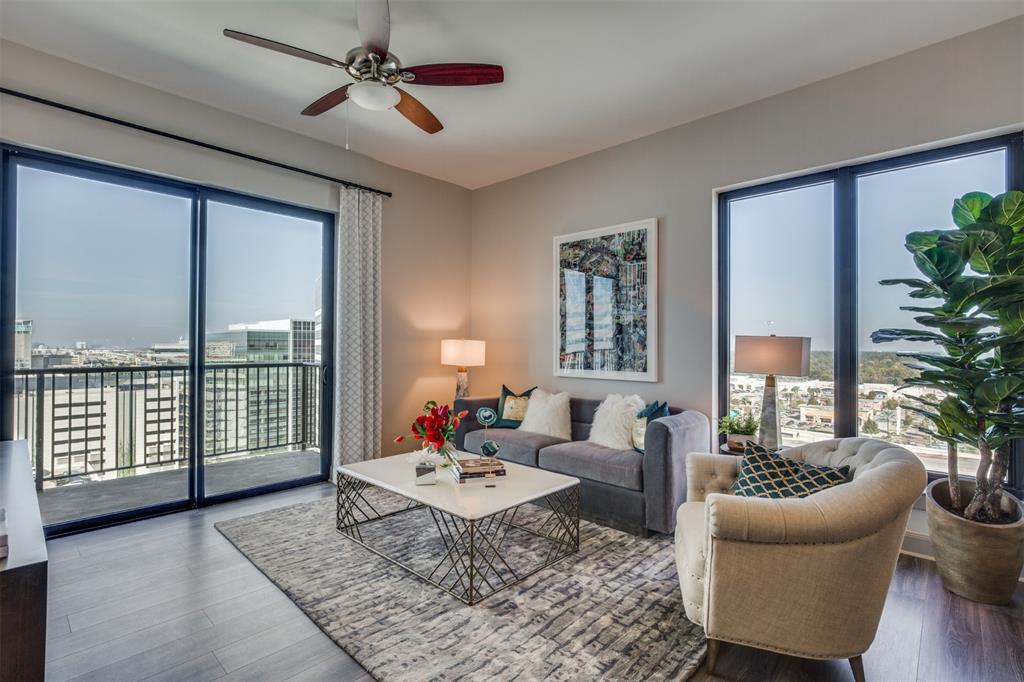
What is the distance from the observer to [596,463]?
335cm

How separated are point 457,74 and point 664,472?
2538mm

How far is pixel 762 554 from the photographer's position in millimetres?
1654

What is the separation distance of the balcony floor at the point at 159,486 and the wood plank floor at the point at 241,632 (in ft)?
1.76

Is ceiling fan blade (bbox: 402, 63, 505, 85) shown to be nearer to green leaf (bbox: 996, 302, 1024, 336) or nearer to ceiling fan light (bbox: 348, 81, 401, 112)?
ceiling fan light (bbox: 348, 81, 401, 112)

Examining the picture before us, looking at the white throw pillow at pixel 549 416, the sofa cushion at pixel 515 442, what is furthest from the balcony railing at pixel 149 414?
the white throw pillow at pixel 549 416

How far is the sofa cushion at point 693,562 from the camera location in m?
1.92

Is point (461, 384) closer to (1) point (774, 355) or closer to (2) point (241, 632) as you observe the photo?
(1) point (774, 355)

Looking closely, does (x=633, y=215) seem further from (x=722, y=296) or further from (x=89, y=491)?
(x=89, y=491)

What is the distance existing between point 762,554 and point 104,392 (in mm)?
4306

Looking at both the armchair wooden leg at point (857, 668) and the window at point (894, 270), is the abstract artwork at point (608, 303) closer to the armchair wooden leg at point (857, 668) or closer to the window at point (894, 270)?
the window at point (894, 270)

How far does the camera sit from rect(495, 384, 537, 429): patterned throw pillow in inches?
174

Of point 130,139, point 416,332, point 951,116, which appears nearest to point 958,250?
point 951,116

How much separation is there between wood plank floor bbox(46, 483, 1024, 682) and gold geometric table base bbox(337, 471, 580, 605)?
60cm

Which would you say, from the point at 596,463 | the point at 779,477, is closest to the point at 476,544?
the point at 596,463
